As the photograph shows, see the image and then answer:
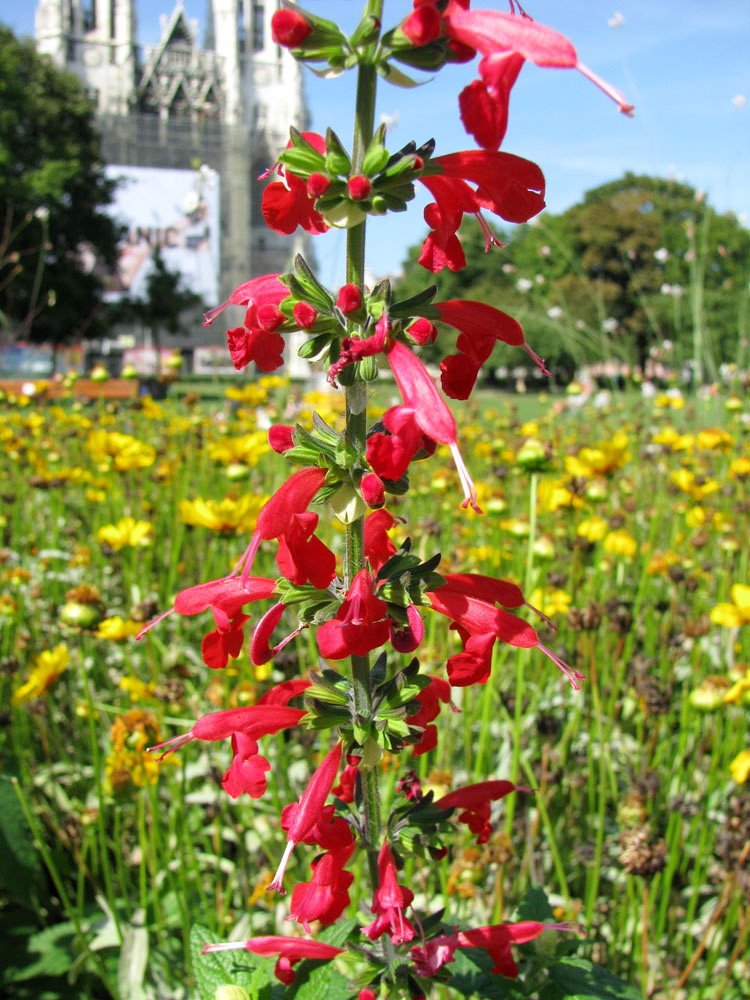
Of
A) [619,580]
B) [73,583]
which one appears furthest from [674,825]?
[73,583]

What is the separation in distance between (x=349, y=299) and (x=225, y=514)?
1357 millimetres

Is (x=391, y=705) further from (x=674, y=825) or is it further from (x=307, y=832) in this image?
(x=674, y=825)

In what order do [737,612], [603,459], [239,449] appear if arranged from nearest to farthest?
[737,612] < [603,459] < [239,449]

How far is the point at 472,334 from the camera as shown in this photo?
73 centimetres

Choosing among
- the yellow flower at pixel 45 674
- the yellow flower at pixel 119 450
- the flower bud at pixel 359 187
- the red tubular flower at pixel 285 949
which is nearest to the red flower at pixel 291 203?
the flower bud at pixel 359 187

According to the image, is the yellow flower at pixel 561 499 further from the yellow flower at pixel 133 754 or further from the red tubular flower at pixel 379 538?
the red tubular flower at pixel 379 538

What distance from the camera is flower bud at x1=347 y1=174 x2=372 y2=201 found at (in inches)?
24.1

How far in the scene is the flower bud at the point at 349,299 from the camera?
25.5 inches

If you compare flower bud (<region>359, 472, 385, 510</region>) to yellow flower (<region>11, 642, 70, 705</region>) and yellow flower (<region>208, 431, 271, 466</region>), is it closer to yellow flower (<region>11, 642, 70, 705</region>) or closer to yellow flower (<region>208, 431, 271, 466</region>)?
yellow flower (<region>11, 642, 70, 705</region>)

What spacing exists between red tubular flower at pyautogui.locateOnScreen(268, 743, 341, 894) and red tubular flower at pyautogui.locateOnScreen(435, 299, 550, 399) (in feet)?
1.23

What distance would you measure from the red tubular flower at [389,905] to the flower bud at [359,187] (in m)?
0.60

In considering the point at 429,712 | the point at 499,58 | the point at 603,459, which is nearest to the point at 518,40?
the point at 499,58

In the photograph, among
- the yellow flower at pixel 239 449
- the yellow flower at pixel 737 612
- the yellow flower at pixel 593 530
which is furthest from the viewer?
the yellow flower at pixel 239 449

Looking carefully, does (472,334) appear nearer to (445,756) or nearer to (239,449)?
(445,756)
